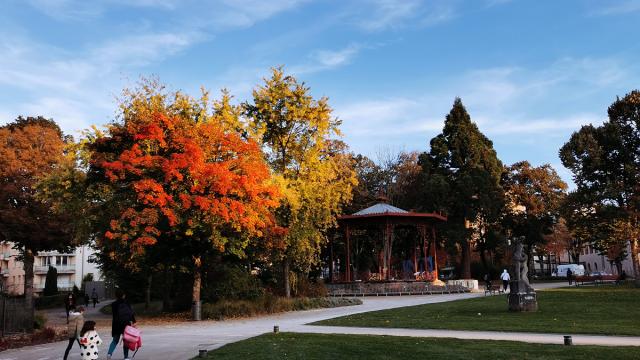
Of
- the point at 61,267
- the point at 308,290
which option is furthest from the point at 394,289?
the point at 61,267

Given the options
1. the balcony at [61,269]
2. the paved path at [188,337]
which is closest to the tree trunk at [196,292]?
the paved path at [188,337]

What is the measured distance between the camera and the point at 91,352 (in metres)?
11.3

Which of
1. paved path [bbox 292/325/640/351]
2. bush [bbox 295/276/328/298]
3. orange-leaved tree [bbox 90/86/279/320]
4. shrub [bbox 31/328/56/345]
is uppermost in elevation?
orange-leaved tree [bbox 90/86/279/320]

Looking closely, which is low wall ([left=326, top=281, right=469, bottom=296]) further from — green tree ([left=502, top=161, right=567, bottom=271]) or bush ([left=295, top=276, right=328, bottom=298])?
green tree ([left=502, top=161, right=567, bottom=271])

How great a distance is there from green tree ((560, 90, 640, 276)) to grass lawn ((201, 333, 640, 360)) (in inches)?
1296

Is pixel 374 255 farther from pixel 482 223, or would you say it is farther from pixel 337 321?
pixel 337 321

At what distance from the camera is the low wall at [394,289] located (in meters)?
39.5

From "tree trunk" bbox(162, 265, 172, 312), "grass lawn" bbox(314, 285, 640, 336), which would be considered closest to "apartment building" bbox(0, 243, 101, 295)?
"tree trunk" bbox(162, 265, 172, 312)

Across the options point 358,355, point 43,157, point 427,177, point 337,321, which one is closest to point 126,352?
point 358,355

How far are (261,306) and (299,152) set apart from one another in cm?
1010

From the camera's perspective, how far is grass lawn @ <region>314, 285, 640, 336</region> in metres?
16.6

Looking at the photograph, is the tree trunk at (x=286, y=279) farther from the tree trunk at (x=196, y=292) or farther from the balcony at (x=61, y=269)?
the balcony at (x=61, y=269)

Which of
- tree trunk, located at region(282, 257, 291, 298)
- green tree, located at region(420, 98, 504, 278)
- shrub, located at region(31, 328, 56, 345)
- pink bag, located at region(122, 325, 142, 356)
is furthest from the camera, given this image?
green tree, located at region(420, 98, 504, 278)

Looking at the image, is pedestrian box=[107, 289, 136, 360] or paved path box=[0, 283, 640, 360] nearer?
pedestrian box=[107, 289, 136, 360]
